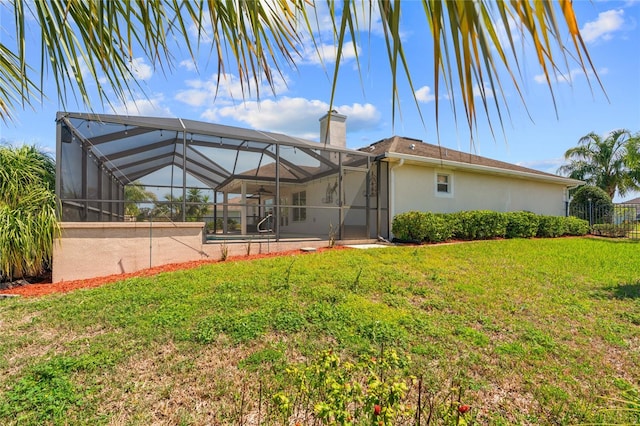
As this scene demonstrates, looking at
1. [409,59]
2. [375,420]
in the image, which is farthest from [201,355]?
[409,59]

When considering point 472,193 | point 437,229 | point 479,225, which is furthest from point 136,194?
point 472,193

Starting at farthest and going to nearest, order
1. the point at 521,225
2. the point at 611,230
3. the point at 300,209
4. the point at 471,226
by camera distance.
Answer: the point at 300,209
the point at 611,230
the point at 521,225
the point at 471,226

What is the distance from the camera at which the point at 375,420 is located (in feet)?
4.94

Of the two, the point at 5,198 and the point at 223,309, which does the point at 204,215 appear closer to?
the point at 5,198

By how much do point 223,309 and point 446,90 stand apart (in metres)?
4.22

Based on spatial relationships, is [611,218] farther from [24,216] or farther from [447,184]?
[24,216]

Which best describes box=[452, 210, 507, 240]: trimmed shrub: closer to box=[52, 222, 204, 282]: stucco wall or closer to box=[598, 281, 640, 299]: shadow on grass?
box=[598, 281, 640, 299]: shadow on grass

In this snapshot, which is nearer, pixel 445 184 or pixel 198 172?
pixel 198 172

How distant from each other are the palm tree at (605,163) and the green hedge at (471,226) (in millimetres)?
13142

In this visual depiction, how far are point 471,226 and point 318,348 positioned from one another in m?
9.54

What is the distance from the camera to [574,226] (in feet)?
46.5

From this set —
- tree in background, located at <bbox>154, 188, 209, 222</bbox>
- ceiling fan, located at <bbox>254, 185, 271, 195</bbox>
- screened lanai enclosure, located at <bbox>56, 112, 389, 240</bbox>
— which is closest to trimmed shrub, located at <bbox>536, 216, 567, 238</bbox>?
screened lanai enclosure, located at <bbox>56, 112, 389, 240</bbox>

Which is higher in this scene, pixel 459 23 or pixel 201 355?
pixel 459 23

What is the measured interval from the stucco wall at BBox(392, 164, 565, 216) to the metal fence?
1007mm
